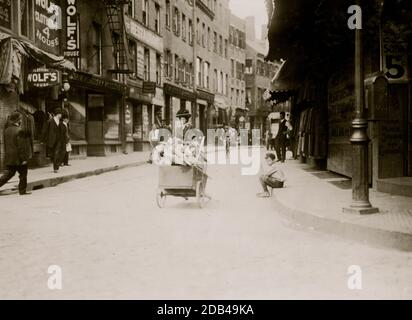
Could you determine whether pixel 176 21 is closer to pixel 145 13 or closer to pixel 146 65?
pixel 145 13

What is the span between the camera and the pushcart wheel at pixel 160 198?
10.7m

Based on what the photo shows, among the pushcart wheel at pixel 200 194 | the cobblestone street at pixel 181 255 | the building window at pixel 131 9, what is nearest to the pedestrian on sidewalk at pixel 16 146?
the cobblestone street at pixel 181 255

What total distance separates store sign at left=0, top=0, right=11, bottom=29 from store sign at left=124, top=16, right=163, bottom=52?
43.2 ft

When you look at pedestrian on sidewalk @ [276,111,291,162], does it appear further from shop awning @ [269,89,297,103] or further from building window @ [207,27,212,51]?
building window @ [207,27,212,51]

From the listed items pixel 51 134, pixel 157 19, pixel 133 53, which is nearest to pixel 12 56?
pixel 51 134

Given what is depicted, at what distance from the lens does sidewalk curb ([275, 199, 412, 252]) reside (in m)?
7.12

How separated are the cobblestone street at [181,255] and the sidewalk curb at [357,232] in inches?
7.8

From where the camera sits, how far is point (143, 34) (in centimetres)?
3428

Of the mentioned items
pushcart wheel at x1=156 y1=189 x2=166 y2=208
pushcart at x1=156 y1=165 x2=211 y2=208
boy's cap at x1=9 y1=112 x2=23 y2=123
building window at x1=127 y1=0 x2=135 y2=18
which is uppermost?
building window at x1=127 y1=0 x2=135 y2=18

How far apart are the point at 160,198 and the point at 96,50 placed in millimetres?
17558

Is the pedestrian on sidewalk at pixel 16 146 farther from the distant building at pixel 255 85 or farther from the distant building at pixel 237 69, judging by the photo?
the distant building at pixel 255 85

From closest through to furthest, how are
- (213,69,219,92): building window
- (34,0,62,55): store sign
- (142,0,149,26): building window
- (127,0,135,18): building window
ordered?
(34,0,62,55): store sign, (127,0,135,18): building window, (142,0,149,26): building window, (213,69,219,92): building window

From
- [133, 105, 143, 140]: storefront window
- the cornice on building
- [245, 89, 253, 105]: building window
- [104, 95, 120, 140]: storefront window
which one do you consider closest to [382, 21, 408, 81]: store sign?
[104, 95, 120, 140]: storefront window
